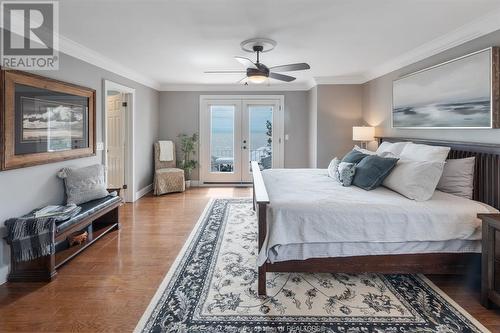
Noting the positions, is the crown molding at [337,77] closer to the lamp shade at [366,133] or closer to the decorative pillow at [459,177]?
the lamp shade at [366,133]

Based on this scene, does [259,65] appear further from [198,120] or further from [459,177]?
[198,120]

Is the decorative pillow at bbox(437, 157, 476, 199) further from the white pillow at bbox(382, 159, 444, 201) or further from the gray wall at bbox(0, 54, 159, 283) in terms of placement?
the gray wall at bbox(0, 54, 159, 283)

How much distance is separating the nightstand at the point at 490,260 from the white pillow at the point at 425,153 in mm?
1046

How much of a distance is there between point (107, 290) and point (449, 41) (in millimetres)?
4431

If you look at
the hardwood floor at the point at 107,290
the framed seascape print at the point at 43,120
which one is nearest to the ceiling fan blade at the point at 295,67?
the hardwood floor at the point at 107,290

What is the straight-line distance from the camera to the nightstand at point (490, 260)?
87.9 inches

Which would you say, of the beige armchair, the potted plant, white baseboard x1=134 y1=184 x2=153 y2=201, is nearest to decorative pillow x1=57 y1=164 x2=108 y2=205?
white baseboard x1=134 y1=184 x2=153 y2=201

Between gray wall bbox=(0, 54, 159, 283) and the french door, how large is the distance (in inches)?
63.1

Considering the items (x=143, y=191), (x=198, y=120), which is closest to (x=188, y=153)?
(x=198, y=120)

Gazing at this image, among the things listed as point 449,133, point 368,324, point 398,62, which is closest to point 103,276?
point 368,324

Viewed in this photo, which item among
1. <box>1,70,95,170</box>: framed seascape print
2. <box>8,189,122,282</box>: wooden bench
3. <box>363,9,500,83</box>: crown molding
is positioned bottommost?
<box>8,189,122,282</box>: wooden bench

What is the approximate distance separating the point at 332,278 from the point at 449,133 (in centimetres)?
228

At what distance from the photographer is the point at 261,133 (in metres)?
7.42

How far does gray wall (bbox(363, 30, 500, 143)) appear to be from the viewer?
10.1ft
